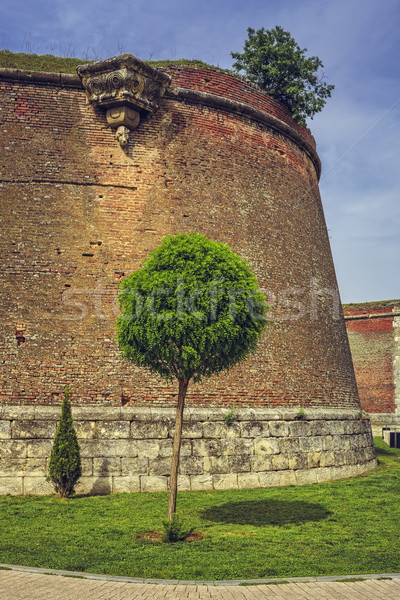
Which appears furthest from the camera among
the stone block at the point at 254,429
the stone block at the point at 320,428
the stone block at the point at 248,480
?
the stone block at the point at 320,428

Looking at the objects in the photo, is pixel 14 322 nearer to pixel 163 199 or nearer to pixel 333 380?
pixel 163 199

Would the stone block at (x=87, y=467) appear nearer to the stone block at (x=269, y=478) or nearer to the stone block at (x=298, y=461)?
the stone block at (x=269, y=478)

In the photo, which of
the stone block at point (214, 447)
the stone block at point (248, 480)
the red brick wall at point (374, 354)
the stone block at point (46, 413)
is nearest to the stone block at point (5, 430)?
the stone block at point (46, 413)

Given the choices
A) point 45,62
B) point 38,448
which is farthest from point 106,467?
point 45,62

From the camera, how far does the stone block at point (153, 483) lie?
37.3ft

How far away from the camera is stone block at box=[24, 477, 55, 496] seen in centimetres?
1091

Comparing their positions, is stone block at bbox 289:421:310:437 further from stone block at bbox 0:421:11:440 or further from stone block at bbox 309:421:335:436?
stone block at bbox 0:421:11:440

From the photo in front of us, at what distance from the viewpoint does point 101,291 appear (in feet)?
40.9

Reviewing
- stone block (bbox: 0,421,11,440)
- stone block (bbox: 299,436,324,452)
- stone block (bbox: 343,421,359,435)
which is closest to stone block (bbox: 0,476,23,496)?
stone block (bbox: 0,421,11,440)

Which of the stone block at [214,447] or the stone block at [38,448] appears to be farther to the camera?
the stone block at [214,447]

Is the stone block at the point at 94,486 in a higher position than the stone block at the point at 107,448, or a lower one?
lower

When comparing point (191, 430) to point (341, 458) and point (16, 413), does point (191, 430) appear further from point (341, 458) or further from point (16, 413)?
point (341, 458)

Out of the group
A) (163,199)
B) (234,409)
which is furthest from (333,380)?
(163,199)

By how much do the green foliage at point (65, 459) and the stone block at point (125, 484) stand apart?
80 cm
